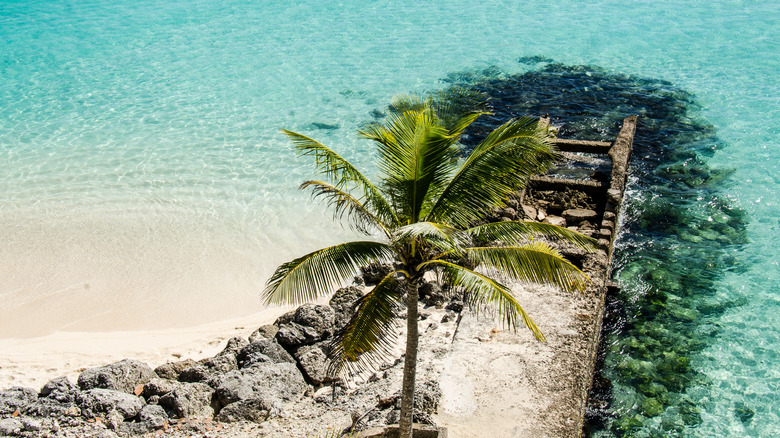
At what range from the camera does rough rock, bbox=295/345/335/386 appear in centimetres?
1042

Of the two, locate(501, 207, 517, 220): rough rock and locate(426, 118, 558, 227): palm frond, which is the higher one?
locate(501, 207, 517, 220): rough rock

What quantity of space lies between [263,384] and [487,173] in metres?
5.30

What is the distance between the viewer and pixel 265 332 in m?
11.6

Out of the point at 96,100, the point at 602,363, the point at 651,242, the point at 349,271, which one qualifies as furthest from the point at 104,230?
the point at 651,242

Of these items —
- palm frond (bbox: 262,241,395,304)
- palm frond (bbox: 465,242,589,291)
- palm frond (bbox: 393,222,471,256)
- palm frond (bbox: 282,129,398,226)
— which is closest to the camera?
palm frond (bbox: 393,222,471,256)

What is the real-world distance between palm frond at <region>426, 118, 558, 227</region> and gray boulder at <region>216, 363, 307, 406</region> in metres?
4.53

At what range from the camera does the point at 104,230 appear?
617 inches

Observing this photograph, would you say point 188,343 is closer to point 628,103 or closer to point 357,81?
point 357,81

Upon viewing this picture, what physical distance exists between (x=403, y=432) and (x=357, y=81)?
60.6ft

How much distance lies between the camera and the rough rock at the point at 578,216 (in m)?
14.3

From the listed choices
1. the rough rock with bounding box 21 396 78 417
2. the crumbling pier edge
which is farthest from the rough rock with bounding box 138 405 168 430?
the crumbling pier edge

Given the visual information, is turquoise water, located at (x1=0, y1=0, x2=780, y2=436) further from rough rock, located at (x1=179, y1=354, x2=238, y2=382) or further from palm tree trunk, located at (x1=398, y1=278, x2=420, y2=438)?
palm tree trunk, located at (x1=398, y1=278, x2=420, y2=438)

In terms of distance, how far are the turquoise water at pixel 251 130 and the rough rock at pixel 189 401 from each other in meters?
3.20

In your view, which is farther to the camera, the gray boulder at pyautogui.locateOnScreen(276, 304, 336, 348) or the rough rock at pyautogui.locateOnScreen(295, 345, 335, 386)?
the gray boulder at pyautogui.locateOnScreen(276, 304, 336, 348)
